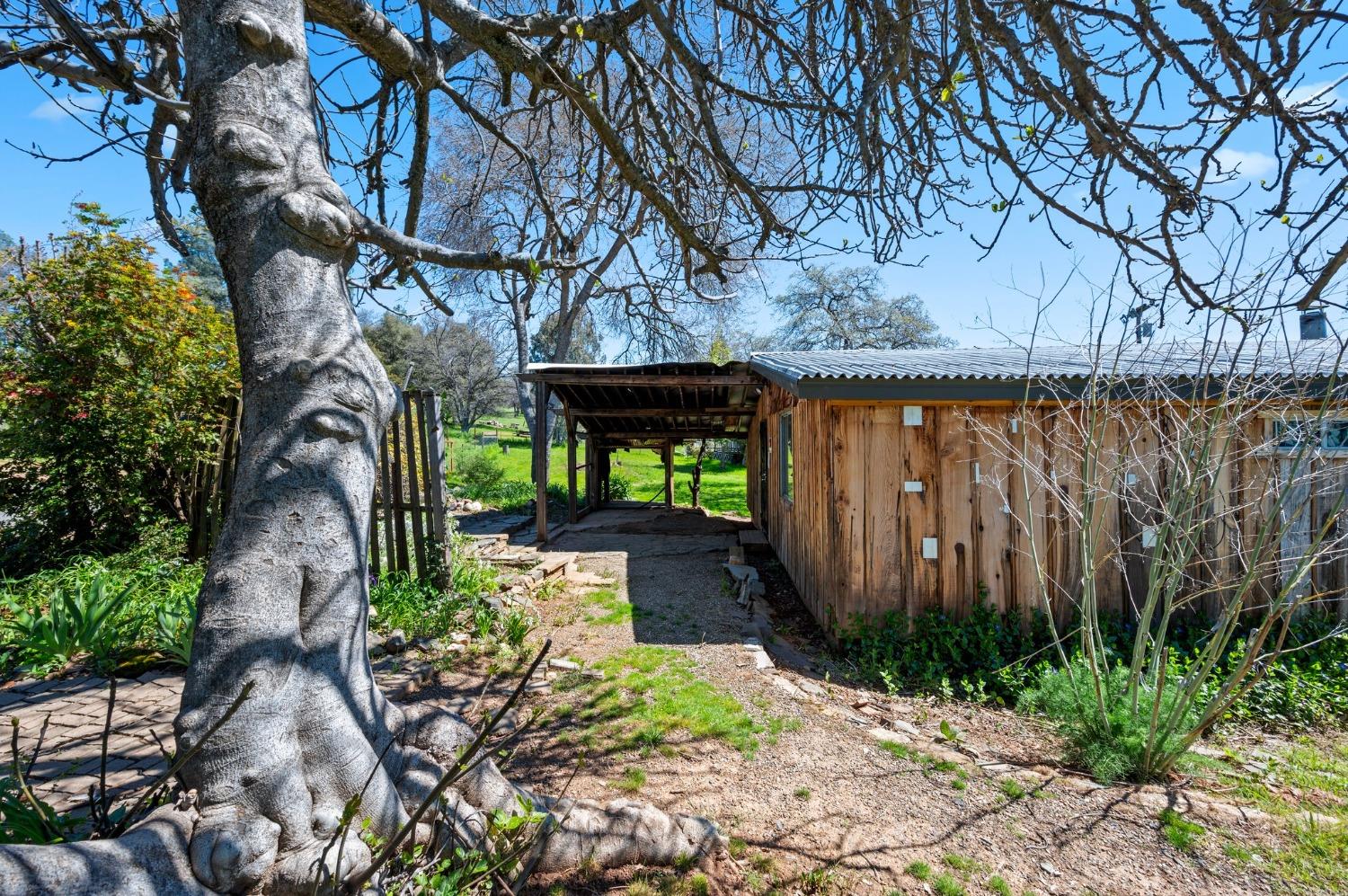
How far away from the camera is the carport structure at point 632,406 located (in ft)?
27.6

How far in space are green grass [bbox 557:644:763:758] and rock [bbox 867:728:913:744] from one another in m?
0.72

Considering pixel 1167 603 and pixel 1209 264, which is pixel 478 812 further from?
pixel 1209 264

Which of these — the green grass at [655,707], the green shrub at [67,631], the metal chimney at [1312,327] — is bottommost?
the green grass at [655,707]

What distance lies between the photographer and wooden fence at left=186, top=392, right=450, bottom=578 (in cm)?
574

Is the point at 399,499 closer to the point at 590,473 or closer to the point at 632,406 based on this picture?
the point at 632,406

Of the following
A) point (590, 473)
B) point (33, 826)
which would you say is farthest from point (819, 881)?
point (590, 473)

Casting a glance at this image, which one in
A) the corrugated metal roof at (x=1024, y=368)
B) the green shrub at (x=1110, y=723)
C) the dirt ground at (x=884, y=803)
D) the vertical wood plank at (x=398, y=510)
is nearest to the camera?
the dirt ground at (x=884, y=803)

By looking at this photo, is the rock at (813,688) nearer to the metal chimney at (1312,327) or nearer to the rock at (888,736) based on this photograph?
the rock at (888,736)

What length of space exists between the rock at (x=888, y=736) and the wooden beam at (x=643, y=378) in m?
5.45

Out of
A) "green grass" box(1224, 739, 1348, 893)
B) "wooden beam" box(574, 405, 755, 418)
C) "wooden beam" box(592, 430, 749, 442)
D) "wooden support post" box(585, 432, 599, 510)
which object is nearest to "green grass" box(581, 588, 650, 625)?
"green grass" box(1224, 739, 1348, 893)

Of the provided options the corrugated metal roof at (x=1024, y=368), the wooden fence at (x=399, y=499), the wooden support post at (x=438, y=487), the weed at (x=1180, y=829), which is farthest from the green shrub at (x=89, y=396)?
the weed at (x=1180, y=829)

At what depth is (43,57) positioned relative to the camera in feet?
10.6

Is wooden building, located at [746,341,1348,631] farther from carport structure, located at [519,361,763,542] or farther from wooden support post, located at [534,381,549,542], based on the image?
wooden support post, located at [534,381,549,542]

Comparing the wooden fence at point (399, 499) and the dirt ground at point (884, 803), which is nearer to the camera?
the dirt ground at point (884, 803)
